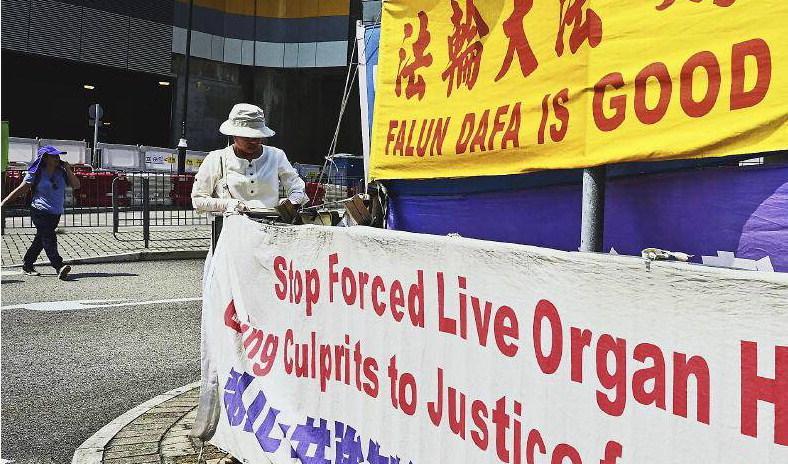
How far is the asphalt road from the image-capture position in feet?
16.6

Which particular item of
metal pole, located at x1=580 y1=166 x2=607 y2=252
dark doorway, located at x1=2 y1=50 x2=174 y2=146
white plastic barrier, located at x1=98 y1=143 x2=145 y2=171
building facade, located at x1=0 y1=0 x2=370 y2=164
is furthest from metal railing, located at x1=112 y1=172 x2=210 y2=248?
dark doorway, located at x1=2 y1=50 x2=174 y2=146

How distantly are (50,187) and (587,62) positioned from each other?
10104 mm

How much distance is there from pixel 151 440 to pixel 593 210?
2.79 meters

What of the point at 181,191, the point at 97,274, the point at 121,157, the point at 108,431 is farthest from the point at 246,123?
the point at 121,157

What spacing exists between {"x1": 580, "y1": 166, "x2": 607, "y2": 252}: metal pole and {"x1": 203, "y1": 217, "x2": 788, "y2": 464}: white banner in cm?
64

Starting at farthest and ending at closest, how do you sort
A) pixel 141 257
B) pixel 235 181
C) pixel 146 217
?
pixel 146 217
pixel 141 257
pixel 235 181

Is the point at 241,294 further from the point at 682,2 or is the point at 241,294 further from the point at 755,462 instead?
the point at 755,462

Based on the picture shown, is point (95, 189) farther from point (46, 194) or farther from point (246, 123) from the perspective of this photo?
point (246, 123)

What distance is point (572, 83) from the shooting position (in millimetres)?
3469

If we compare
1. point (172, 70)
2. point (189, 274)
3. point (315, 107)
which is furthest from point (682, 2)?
point (315, 107)

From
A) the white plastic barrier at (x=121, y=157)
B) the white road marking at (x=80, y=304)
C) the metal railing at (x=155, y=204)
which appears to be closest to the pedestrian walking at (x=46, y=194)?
the white road marking at (x=80, y=304)

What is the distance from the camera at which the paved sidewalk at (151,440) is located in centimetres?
433

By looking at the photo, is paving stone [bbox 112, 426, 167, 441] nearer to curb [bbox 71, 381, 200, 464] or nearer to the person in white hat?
curb [bbox 71, 381, 200, 464]

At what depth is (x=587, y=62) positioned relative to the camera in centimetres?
338
